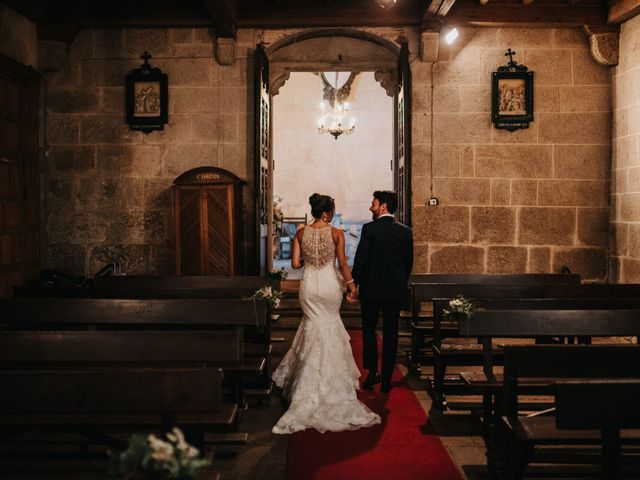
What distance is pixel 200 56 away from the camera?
8.83 m

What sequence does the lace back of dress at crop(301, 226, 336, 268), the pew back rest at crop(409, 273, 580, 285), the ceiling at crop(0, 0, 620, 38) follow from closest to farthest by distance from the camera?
the lace back of dress at crop(301, 226, 336, 268)
the pew back rest at crop(409, 273, 580, 285)
the ceiling at crop(0, 0, 620, 38)

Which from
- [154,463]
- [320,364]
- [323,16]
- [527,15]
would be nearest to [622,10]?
[527,15]

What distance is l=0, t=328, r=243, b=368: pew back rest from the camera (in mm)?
3482

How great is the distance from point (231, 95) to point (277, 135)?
9.28 m

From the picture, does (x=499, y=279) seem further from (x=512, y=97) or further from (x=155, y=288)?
(x=155, y=288)

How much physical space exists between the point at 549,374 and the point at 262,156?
19.9 feet

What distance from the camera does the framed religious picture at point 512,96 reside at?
28.4 feet

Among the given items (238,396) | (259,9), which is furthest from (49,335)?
(259,9)

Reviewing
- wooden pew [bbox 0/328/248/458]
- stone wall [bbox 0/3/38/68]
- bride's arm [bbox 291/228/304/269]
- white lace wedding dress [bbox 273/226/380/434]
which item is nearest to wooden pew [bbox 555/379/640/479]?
wooden pew [bbox 0/328/248/458]

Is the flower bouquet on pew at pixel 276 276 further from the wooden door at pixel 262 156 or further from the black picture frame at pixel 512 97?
the black picture frame at pixel 512 97

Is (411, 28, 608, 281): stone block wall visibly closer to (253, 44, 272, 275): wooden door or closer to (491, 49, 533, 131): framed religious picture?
(491, 49, 533, 131): framed religious picture

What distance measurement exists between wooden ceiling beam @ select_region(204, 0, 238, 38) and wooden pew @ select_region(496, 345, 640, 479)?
5853 millimetres

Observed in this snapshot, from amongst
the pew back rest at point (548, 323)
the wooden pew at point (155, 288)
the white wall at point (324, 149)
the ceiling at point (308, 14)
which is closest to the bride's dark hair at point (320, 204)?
the wooden pew at point (155, 288)

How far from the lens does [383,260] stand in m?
5.43
